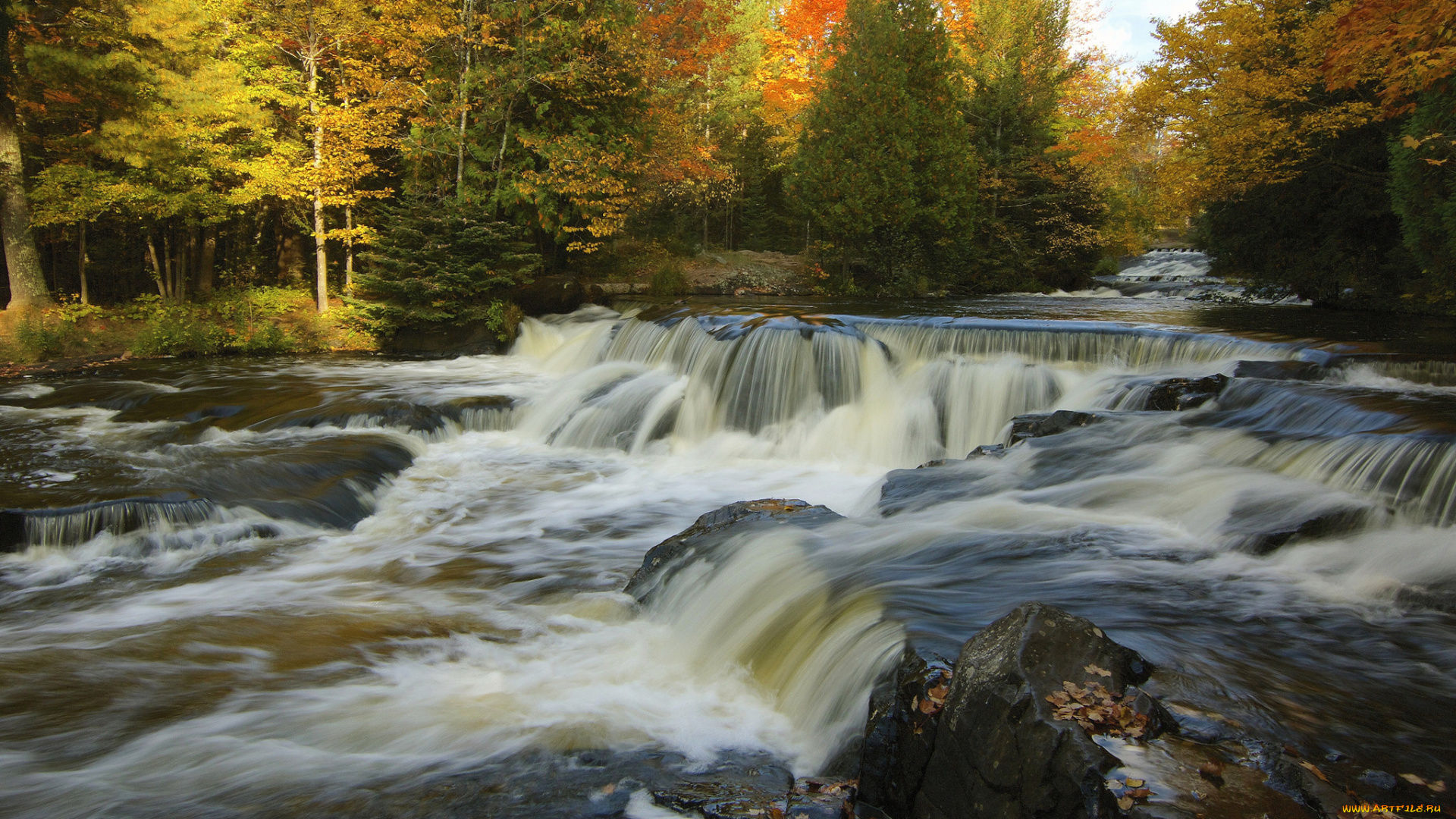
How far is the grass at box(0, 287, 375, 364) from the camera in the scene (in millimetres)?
12906

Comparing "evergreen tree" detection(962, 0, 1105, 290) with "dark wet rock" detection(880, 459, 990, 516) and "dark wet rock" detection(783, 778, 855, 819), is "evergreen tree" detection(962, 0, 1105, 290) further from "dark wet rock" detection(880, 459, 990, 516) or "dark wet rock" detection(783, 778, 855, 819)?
"dark wet rock" detection(783, 778, 855, 819)

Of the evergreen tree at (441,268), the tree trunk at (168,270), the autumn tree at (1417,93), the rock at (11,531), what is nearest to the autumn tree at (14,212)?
the tree trunk at (168,270)

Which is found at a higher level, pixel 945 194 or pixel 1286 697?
pixel 945 194

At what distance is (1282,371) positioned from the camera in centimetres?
833

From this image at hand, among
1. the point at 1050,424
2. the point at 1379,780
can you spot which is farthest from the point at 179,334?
the point at 1379,780

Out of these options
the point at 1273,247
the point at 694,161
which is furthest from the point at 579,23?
the point at 1273,247

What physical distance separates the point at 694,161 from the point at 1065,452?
1591 centimetres

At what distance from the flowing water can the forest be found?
4821mm

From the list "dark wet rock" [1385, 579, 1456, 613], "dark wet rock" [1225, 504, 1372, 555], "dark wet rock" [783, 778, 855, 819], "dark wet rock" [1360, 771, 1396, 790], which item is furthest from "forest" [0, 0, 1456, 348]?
Answer: "dark wet rock" [783, 778, 855, 819]

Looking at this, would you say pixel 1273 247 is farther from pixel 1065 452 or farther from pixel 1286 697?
pixel 1286 697

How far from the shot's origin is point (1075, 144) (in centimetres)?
2467

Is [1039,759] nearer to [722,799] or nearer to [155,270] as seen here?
[722,799]

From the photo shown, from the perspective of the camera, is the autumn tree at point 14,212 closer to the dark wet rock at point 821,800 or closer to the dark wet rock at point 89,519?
the dark wet rock at point 89,519

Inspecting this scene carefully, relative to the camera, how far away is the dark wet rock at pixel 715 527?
18.2 feet
